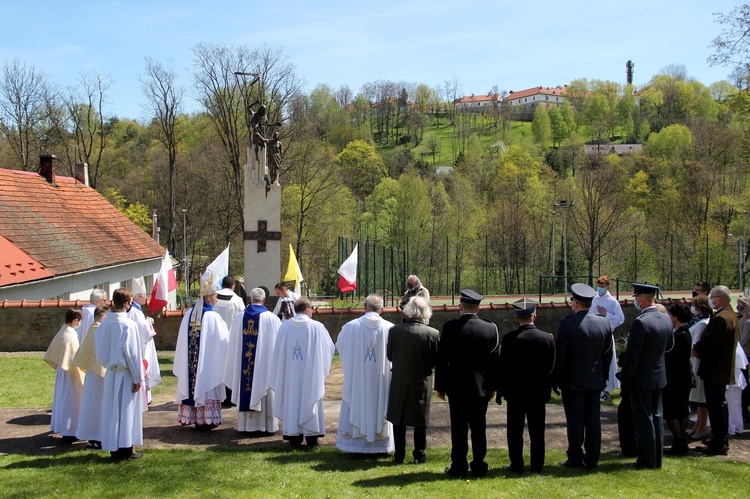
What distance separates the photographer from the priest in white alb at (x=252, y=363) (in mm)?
8398

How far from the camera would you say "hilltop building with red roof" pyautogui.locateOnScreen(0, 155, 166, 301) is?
18730 millimetres

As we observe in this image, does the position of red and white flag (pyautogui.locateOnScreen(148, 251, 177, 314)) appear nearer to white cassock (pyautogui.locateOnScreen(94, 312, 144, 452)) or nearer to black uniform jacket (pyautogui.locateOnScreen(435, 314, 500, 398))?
white cassock (pyautogui.locateOnScreen(94, 312, 144, 452))

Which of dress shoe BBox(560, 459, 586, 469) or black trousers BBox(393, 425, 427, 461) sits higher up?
black trousers BBox(393, 425, 427, 461)

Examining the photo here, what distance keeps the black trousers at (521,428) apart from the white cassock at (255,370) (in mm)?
3081

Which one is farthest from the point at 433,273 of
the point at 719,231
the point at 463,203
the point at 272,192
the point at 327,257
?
the point at 272,192

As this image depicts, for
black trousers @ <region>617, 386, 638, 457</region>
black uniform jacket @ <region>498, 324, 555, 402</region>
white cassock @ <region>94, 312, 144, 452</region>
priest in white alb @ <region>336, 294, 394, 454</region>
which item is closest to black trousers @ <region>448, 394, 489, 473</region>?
black uniform jacket @ <region>498, 324, 555, 402</region>

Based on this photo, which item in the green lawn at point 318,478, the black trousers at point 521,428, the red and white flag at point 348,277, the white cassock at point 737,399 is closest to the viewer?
the green lawn at point 318,478

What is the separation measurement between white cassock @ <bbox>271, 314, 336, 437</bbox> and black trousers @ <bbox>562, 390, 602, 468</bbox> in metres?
2.77

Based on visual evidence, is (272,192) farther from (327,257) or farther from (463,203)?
(463,203)

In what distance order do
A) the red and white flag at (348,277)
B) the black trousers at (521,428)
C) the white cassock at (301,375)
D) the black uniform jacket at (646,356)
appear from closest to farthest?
1. the black trousers at (521,428)
2. the black uniform jacket at (646,356)
3. the white cassock at (301,375)
4. the red and white flag at (348,277)

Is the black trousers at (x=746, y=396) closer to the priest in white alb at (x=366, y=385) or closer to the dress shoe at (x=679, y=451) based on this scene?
the dress shoe at (x=679, y=451)

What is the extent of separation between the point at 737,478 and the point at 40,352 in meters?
13.5

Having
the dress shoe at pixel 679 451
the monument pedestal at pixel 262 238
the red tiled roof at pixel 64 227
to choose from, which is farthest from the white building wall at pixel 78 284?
the dress shoe at pixel 679 451

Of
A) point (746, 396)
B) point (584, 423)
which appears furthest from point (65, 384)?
point (746, 396)
